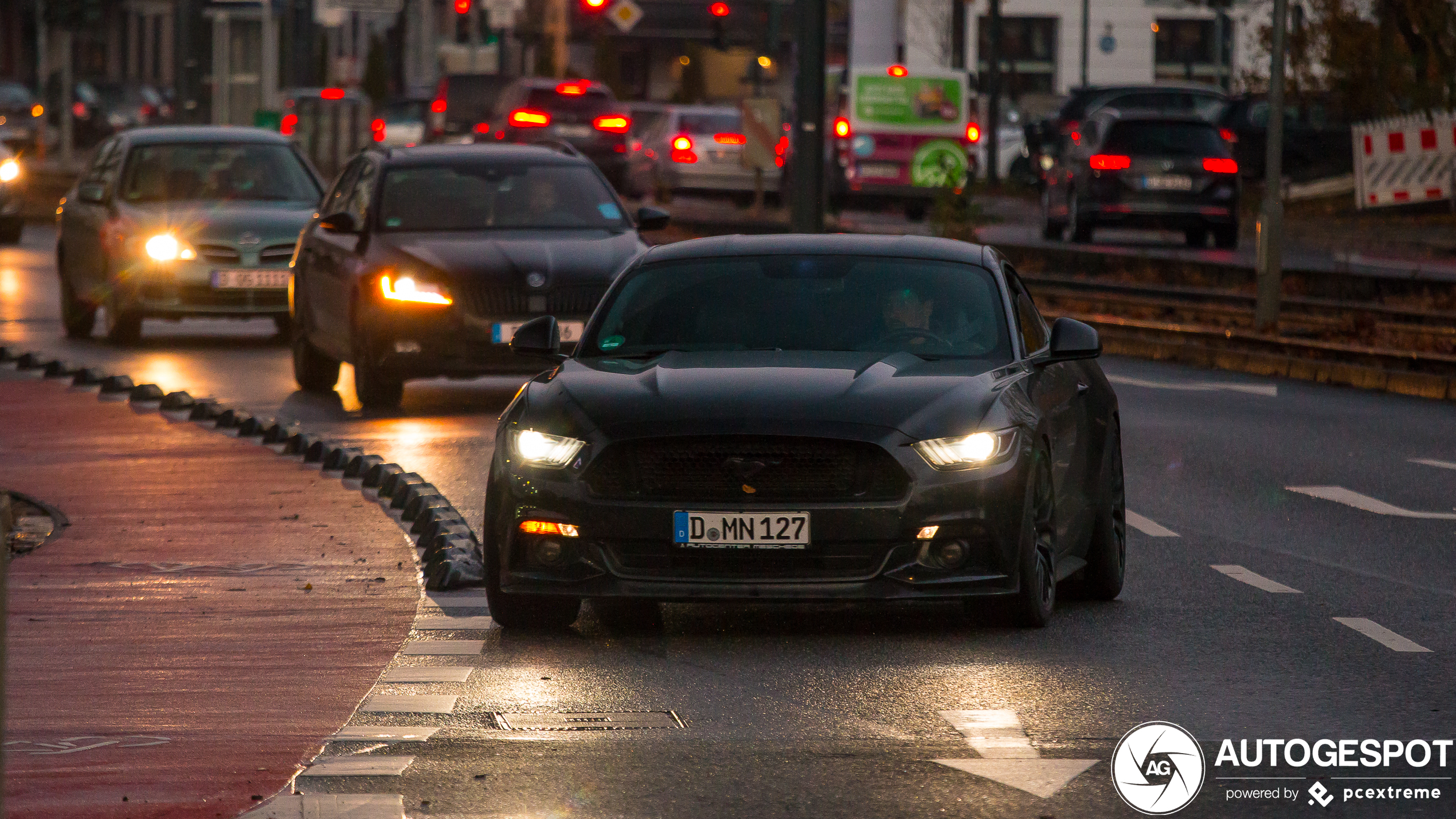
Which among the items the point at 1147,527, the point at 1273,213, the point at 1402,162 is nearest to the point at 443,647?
the point at 1147,527

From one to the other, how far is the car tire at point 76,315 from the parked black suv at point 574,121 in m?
21.1

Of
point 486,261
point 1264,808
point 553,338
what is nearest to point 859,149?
point 486,261

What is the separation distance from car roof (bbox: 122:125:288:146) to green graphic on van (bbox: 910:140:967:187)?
1619 centimetres

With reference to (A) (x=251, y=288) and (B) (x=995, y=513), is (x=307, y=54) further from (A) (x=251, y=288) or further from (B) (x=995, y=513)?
(B) (x=995, y=513)

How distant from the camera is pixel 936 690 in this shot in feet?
25.0

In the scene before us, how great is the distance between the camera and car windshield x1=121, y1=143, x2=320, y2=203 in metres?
22.0

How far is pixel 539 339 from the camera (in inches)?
372

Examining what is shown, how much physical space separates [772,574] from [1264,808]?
7.91 feet

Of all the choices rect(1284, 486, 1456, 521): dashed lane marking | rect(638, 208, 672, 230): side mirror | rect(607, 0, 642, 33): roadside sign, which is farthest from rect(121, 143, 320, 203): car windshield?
rect(607, 0, 642, 33): roadside sign

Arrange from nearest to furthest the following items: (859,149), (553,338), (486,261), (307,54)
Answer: (553,338), (486,261), (859,149), (307,54)

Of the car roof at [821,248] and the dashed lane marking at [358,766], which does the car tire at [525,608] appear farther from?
the dashed lane marking at [358,766]

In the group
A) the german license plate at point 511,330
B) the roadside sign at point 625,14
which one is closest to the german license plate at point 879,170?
the roadside sign at point 625,14

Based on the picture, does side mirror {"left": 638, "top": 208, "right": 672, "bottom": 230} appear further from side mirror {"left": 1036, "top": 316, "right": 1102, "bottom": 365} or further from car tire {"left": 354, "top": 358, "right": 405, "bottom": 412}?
side mirror {"left": 1036, "top": 316, "right": 1102, "bottom": 365}

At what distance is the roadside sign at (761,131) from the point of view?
36844 millimetres
